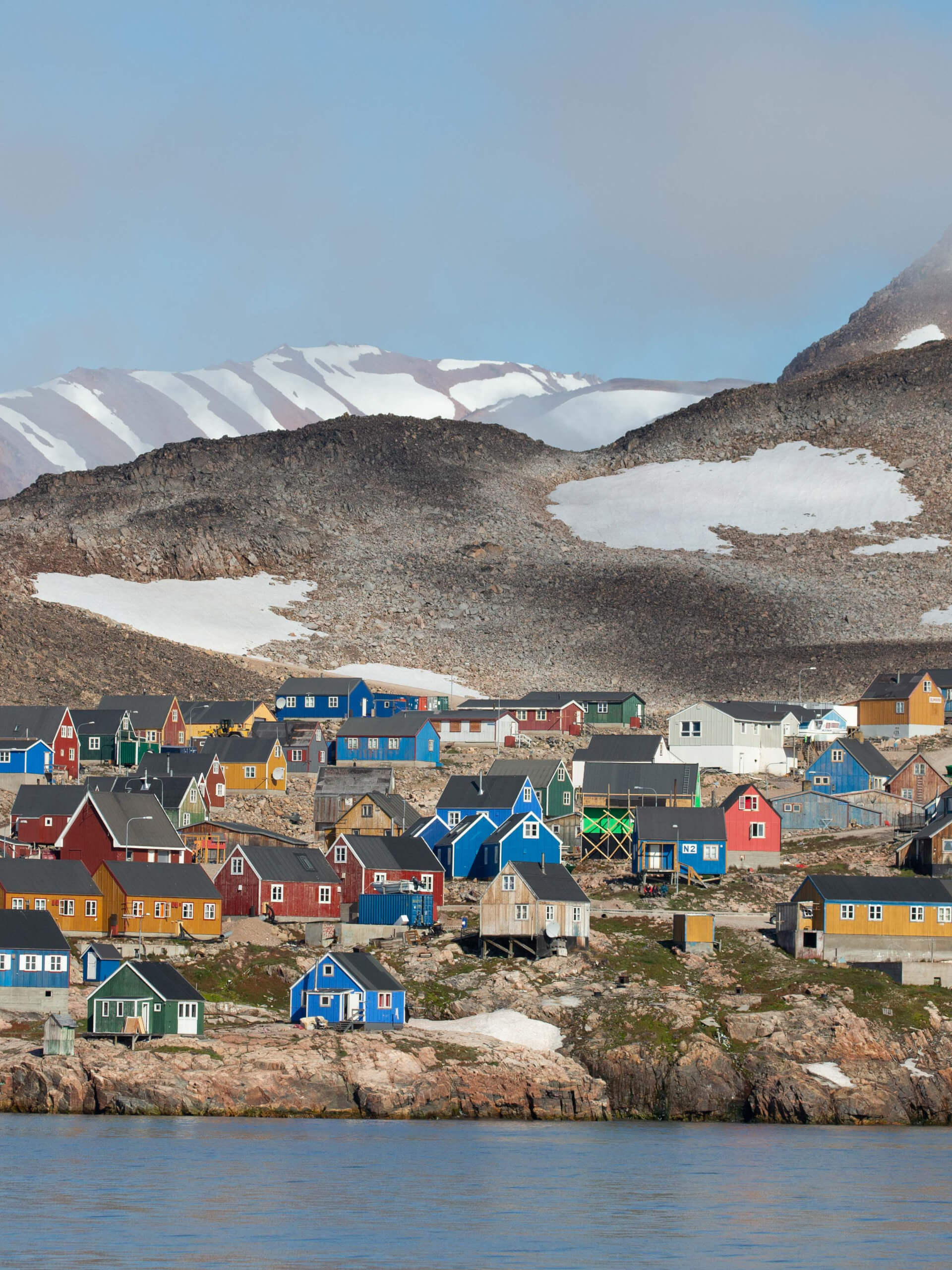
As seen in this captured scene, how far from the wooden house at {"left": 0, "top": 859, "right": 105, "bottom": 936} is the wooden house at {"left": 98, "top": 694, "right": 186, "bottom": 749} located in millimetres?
35724

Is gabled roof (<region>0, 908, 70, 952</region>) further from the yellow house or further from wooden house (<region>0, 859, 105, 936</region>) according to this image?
the yellow house

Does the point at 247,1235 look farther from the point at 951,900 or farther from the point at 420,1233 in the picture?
the point at 951,900

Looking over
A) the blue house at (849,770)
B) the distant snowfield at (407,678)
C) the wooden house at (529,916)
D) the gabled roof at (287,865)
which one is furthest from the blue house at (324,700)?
the wooden house at (529,916)

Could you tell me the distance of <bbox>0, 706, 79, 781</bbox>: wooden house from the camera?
9256 centimetres

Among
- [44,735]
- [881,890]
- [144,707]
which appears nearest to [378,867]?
[881,890]

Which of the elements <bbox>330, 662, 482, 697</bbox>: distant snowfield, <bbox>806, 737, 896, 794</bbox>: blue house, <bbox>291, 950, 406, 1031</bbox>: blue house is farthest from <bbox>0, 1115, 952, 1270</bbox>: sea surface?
<bbox>330, 662, 482, 697</bbox>: distant snowfield

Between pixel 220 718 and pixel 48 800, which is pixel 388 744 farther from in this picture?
pixel 48 800

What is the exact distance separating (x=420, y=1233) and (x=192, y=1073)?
48.1ft

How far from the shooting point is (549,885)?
6744 centimetres

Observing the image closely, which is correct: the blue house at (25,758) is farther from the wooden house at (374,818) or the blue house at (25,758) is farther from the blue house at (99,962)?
the blue house at (99,962)

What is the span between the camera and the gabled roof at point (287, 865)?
7025 centimetres

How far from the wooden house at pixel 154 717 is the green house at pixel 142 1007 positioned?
4705 cm

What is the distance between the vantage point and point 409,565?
7682 inches

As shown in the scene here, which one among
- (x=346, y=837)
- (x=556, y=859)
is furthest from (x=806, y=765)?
(x=346, y=837)
